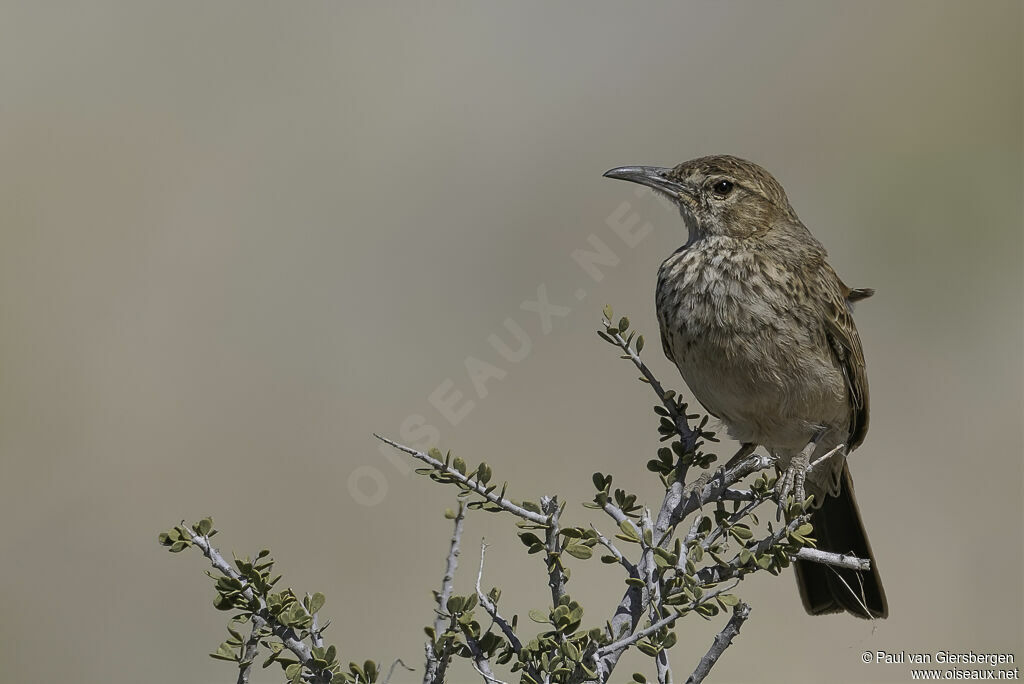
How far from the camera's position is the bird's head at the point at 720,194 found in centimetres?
473

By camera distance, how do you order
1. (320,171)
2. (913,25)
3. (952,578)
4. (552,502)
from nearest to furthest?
1. (552,502)
2. (952,578)
3. (320,171)
4. (913,25)

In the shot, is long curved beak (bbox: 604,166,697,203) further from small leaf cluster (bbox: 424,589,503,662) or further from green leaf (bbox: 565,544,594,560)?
small leaf cluster (bbox: 424,589,503,662)

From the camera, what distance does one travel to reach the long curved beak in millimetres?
4809

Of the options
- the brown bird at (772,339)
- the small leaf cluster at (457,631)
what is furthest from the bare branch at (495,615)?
the brown bird at (772,339)

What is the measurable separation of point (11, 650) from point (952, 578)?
6.03 metres

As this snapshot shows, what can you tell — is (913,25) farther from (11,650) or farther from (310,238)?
(11,650)

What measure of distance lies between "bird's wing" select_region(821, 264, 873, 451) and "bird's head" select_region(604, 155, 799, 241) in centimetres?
37

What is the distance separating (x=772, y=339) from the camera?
14.0 feet

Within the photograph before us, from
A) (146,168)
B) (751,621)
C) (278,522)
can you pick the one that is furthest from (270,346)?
(751,621)

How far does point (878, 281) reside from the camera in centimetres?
993

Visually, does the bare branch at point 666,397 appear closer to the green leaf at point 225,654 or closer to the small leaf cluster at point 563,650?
the small leaf cluster at point 563,650

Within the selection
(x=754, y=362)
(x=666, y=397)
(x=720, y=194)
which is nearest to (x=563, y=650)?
(x=666, y=397)

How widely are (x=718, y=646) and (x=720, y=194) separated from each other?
2438mm

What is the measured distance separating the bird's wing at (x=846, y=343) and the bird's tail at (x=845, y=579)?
34 centimetres
